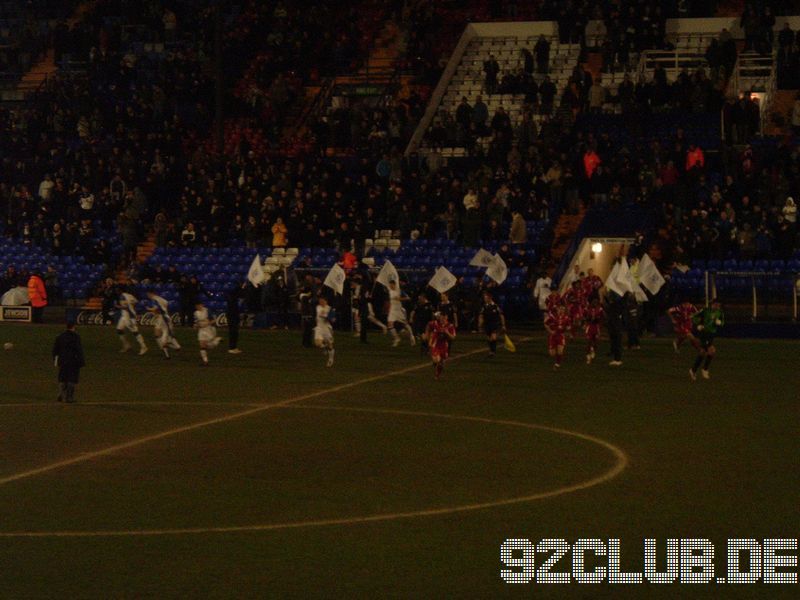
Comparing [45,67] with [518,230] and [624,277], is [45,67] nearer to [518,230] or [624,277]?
[518,230]

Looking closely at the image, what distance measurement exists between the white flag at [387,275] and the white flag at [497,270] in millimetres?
3006

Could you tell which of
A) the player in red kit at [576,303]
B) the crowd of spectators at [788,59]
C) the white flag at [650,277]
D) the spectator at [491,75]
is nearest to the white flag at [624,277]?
the player in red kit at [576,303]

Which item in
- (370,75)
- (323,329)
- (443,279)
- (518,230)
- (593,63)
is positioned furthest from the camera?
(370,75)

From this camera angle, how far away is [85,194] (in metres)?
56.2

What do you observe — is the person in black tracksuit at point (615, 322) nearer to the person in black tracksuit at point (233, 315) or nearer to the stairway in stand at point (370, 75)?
the person in black tracksuit at point (233, 315)

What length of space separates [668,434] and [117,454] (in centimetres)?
905

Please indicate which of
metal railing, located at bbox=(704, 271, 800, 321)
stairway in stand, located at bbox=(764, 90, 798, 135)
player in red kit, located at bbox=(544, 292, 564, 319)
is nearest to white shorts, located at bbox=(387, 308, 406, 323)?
player in red kit, located at bbox=(544, 292, 564, 319)

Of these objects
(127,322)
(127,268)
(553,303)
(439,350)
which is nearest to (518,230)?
(553,303)

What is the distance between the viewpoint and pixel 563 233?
164 feet

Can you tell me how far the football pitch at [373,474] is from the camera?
1570 cm

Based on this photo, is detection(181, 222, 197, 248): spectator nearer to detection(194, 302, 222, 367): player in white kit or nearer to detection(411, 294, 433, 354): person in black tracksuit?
detection(411, 294, 433, 354): person in black tracksuit

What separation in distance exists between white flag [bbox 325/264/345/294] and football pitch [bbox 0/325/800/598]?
24.1 feet

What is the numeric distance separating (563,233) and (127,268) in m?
15.7

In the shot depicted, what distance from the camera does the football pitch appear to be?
15.7m
